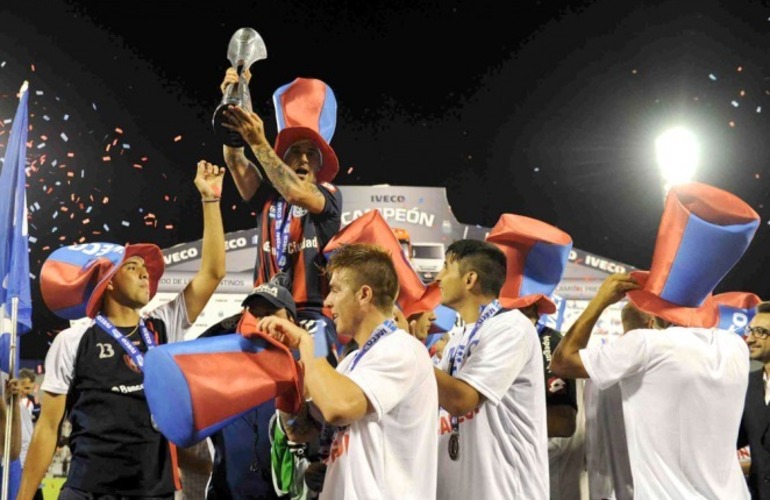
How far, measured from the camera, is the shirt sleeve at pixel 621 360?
173 inches

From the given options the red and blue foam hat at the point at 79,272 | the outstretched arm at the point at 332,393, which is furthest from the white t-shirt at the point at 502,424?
the red and blue foam hat at the point at 79,272

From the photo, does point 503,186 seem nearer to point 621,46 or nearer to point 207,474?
point 621,46

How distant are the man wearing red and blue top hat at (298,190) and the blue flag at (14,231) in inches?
49.4

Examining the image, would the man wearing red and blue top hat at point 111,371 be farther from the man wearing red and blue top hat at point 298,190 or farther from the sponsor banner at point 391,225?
the sponsor banner at point 391,225

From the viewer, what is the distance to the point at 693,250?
13.9ft

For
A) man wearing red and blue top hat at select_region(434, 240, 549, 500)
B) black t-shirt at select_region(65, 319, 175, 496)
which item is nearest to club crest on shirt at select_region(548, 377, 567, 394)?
man wearing red and blue top hat at select_region(434, 240, 549, 500)

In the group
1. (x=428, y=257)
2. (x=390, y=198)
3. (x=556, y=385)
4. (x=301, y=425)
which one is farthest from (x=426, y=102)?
(x=301, y=425)

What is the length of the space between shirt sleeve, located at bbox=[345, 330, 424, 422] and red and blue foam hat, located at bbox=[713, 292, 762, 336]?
184 inches

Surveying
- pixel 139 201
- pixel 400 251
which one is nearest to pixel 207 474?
pixel 400 251

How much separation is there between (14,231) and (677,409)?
373cm

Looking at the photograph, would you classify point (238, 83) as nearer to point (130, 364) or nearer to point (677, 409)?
point (130, 364)

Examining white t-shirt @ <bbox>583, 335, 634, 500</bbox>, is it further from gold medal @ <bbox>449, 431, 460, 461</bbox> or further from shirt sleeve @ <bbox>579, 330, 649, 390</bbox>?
gold medal @ <bbox>449, 431, 460, 461</bbox>

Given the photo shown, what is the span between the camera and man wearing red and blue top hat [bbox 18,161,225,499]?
14.7 ft

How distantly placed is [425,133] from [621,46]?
537cm
